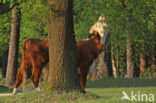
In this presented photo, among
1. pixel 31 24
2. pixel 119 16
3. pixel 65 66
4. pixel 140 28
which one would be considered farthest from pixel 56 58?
pixel 31 24

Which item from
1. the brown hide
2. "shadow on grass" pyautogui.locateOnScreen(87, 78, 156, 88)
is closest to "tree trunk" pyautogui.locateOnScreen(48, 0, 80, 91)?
the brown hide

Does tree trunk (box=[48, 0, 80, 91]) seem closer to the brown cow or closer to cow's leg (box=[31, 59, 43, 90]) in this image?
the brown cow

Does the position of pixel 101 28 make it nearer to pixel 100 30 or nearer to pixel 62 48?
pixel 100 30

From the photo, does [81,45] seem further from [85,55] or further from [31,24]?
[31,24]

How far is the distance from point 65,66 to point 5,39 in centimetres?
2346

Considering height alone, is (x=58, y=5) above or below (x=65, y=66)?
above

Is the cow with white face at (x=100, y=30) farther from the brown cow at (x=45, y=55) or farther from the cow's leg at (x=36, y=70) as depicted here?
the cow's leg at (x=36, y=70)

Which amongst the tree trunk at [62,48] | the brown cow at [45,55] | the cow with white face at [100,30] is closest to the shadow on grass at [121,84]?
the cow with white face at [100,30]

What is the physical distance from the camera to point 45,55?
15.8m

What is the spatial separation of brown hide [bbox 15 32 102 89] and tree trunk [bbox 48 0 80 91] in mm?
870

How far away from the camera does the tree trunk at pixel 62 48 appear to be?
14195 mm

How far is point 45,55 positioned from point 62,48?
1.75 m

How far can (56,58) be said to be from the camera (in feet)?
46.7

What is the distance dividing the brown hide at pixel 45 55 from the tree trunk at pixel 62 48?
87 cm
